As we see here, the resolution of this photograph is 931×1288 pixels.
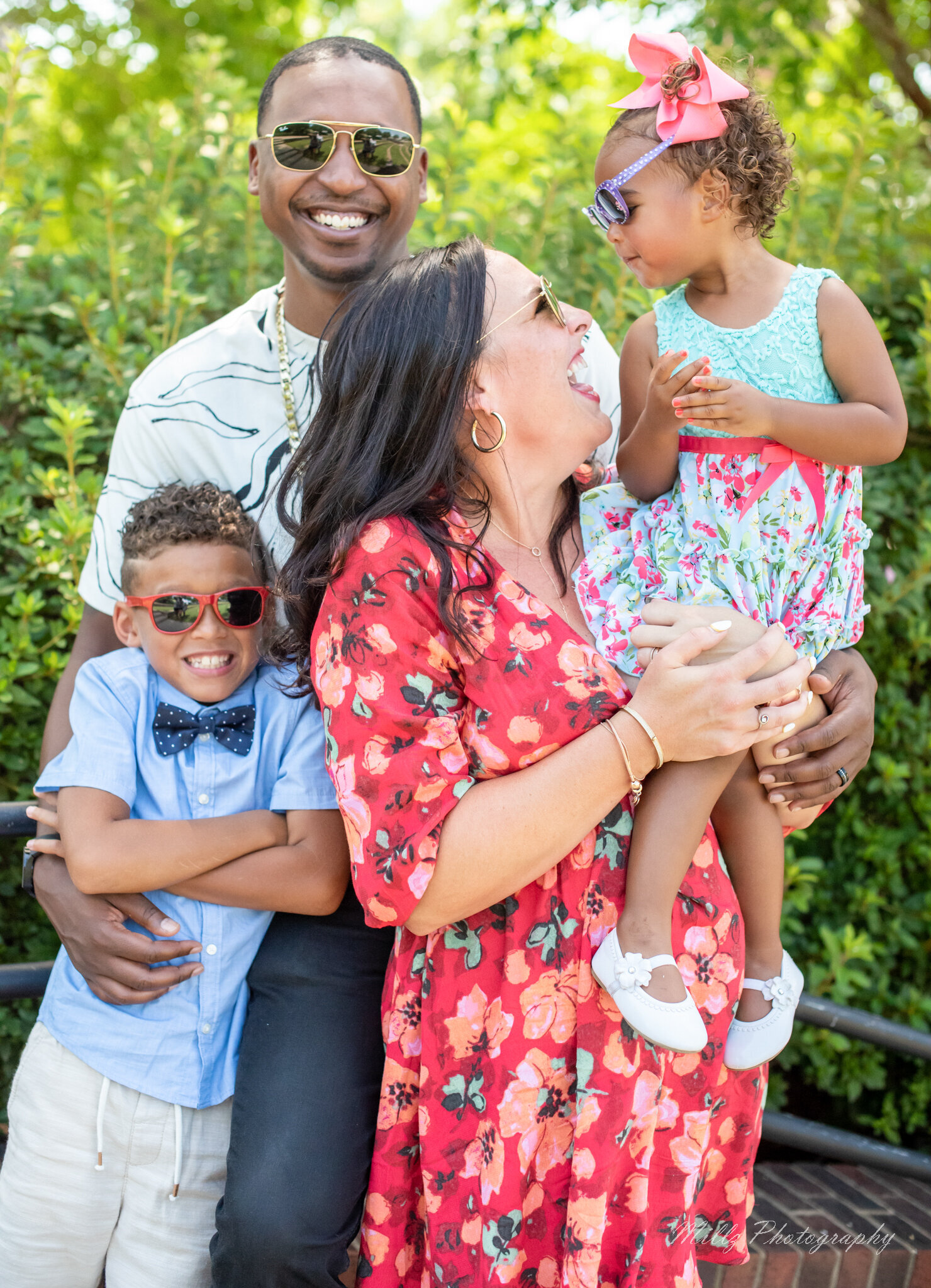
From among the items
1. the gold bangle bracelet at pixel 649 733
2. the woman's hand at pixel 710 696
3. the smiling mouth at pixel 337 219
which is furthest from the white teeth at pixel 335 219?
the gold bangle bracelet at pixel 649 733

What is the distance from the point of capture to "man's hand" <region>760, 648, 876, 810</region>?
7.06 feet

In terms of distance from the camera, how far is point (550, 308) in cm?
211

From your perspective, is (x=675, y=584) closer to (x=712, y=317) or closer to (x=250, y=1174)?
(x=712, y=317)

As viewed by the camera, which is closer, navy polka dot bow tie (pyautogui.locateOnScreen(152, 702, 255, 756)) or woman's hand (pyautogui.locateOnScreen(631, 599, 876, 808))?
woman's hand (pyautogui.locateOnScreen(631, 599, 876, 808))

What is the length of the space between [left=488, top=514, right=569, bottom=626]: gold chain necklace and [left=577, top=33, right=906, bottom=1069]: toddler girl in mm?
54

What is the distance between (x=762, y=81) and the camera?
24.9ft

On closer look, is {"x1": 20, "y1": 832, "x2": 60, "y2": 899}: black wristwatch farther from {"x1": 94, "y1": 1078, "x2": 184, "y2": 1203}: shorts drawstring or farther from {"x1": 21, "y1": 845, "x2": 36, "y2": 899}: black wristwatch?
{"x1": 94, "y1": 1078, "x2": 184, "y2": 1203}: shorts drawstring

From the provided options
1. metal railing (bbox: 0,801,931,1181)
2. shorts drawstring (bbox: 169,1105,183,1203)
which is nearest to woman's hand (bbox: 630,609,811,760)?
metal railing (bbox: 0,801,931,1181)

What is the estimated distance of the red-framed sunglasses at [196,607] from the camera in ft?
7.25

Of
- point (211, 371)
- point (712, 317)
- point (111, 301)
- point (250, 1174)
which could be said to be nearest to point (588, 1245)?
point (250, 1174)

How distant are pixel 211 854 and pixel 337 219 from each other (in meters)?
1.67

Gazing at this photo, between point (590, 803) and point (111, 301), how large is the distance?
8.63ft

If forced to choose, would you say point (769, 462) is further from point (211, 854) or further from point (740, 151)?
point (211, 854)

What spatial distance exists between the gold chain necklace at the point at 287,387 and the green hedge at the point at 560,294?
0.60m
